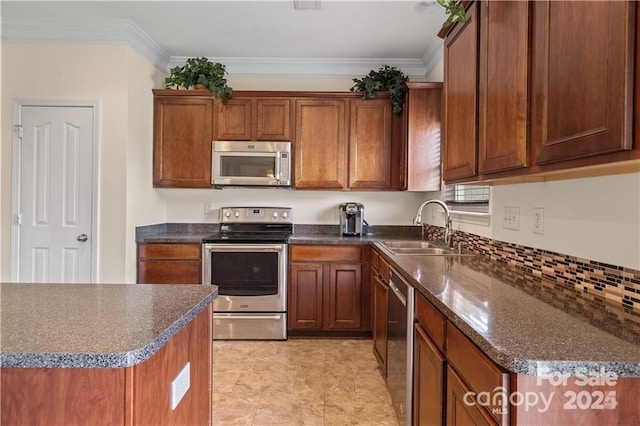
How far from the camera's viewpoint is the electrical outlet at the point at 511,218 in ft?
6.17

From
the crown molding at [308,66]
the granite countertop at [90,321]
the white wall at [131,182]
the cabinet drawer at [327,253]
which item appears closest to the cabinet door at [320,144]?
the white wall at [131,182]

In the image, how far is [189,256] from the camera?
3258mm

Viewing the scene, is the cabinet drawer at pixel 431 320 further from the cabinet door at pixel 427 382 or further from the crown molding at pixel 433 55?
the crown molding at pixel 433 55

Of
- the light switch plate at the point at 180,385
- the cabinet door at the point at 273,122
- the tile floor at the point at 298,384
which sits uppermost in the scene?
the cabinet door at the point at 273,122

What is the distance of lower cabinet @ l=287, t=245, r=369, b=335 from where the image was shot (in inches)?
129

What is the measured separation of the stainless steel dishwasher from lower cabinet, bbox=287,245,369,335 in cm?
106

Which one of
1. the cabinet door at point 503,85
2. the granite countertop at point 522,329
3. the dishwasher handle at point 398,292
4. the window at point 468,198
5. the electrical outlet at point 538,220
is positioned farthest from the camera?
the window at point 468,198

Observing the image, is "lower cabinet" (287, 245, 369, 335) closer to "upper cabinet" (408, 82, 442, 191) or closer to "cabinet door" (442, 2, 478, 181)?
"upper cabinet" (408, 82, 442, 191)

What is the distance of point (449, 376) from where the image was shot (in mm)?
1203

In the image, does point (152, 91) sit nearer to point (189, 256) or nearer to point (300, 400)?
point (189, 256)

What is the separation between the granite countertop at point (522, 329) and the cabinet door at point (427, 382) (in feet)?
0.64

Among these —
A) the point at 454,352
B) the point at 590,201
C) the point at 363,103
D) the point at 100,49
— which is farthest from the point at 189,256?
the point at 590,201

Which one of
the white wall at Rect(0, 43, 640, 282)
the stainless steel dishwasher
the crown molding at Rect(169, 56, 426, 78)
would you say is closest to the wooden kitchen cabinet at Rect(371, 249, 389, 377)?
the stainless steel dishwasher

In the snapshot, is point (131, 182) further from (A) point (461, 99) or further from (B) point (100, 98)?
(A) point (461, 99)
